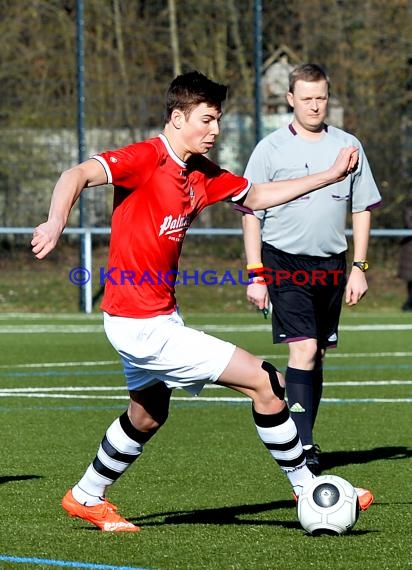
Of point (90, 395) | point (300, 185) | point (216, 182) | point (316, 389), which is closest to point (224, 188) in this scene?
point (216, 182)

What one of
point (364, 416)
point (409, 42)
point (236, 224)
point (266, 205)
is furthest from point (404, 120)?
point (266, 205)

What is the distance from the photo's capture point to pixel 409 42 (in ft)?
72.7

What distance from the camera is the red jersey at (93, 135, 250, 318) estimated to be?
5.79m

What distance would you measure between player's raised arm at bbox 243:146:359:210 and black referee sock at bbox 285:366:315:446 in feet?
5.41

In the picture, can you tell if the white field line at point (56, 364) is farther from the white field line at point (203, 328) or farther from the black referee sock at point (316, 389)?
the black referee sock at point (316, 389)

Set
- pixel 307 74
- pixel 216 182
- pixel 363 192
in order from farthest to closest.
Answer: pixel 363 192
pixel 307 74
pixel 216 182

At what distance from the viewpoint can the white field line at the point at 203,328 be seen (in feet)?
56.8

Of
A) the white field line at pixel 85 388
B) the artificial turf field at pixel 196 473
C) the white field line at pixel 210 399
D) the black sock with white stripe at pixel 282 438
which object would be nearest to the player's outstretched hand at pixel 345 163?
the black sock with white stripe at pixel 282 438

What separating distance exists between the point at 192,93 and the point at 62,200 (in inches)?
35.6

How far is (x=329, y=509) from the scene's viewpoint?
18.7 feet

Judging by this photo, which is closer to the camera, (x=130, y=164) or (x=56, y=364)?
(x=130, y=164)

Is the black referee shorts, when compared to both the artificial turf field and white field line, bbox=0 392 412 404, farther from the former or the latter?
white field line, bbox=0 392 412 404

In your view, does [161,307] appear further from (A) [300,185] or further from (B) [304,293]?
(B) [304,293]

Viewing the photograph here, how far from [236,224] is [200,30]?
3190 millimetres
